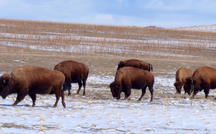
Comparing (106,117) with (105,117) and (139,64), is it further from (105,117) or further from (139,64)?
(139,64)

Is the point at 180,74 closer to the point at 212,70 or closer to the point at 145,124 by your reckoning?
the point at 212,70

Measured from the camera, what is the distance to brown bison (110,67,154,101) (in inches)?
684

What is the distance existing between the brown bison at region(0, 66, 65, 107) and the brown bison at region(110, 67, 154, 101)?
3.45 metres

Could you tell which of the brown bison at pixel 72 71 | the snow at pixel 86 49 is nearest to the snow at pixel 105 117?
the brown bison at pixel 72 71

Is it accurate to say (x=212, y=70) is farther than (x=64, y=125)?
Yes

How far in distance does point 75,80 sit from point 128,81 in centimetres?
291

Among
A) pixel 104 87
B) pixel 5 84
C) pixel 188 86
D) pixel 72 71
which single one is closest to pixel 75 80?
pixel 72 71

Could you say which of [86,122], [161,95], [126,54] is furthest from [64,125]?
[126,54]

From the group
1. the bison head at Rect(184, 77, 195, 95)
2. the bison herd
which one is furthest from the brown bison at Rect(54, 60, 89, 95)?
the bison head at Rect(184, 77, 195, 95)

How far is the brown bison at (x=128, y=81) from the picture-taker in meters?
17.4

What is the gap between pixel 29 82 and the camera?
13.8m

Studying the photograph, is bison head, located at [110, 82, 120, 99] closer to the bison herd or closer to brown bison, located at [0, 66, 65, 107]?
the bison herd

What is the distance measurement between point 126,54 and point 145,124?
105 ft

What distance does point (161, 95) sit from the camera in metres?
19.3
